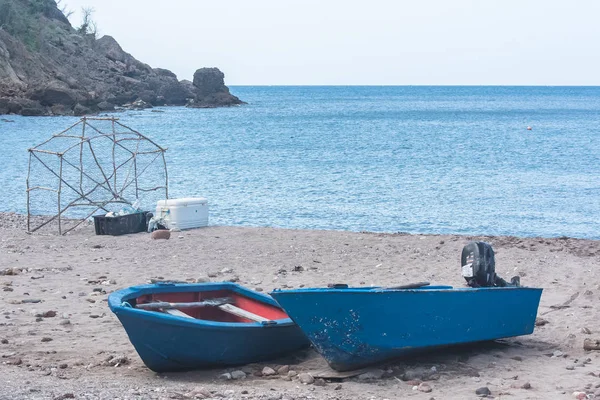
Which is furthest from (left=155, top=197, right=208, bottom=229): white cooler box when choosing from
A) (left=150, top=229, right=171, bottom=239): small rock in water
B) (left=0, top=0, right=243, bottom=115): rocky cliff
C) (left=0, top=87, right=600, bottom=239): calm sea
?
(left=0, top=0, right=243, bottom=115): rocky cliff

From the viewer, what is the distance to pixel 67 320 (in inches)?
377

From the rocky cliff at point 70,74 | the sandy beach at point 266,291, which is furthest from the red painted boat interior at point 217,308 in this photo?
the rocky cliff at point 70,74

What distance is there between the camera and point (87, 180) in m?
21.9

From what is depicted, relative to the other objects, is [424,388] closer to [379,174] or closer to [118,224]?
[118,224]

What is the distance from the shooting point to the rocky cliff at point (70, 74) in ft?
223

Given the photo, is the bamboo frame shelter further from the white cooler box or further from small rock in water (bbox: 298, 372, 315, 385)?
small rock in water (bbox: 298, 372, 315, 385)

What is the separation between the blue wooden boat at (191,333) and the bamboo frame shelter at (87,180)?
8.75 meters

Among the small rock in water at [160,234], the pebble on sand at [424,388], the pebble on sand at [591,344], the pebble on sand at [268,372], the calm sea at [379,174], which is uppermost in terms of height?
the pebble on sand at [591,344]

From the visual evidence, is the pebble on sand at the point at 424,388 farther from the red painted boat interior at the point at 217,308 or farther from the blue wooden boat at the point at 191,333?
the red painted boat interior at the point at 217,308

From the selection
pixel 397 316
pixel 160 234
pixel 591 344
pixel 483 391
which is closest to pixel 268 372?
pixel 397 316

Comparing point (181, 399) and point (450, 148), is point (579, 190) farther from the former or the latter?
point (181, 399)

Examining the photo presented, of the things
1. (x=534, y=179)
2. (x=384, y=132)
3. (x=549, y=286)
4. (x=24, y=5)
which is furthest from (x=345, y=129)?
(x=549, y=286)

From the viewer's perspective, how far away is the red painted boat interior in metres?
8.94

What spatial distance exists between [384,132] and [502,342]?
54.3m
